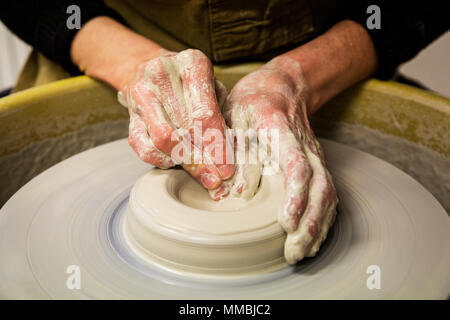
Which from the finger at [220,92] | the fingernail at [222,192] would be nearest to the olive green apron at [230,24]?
the finger at [220,92]

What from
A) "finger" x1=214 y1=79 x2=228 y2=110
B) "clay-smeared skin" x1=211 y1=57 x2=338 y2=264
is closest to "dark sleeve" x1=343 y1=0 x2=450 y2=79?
"clay-smeared skin" x1=211 y1=57 x2=338 y2=264

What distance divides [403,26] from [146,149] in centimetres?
89

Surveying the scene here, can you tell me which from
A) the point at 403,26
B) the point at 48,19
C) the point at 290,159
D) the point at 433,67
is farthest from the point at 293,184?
the point at 433,67

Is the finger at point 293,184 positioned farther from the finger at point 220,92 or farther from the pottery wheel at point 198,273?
the finger at point 220,92

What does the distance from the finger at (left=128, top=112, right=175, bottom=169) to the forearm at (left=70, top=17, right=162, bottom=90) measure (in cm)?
34

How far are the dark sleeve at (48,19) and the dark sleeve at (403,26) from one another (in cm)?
83

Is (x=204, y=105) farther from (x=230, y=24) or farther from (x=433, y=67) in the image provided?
(x=433, y=67)

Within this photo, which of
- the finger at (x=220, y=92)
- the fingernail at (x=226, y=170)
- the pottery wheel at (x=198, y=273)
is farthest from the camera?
the finger at (x=220, y=92)

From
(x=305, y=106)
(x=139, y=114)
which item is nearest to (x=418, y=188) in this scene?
(x=305, y=106)

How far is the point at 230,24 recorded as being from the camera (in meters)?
1.33

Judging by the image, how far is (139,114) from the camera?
1.05 meters

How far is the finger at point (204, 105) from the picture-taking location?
0.96m
